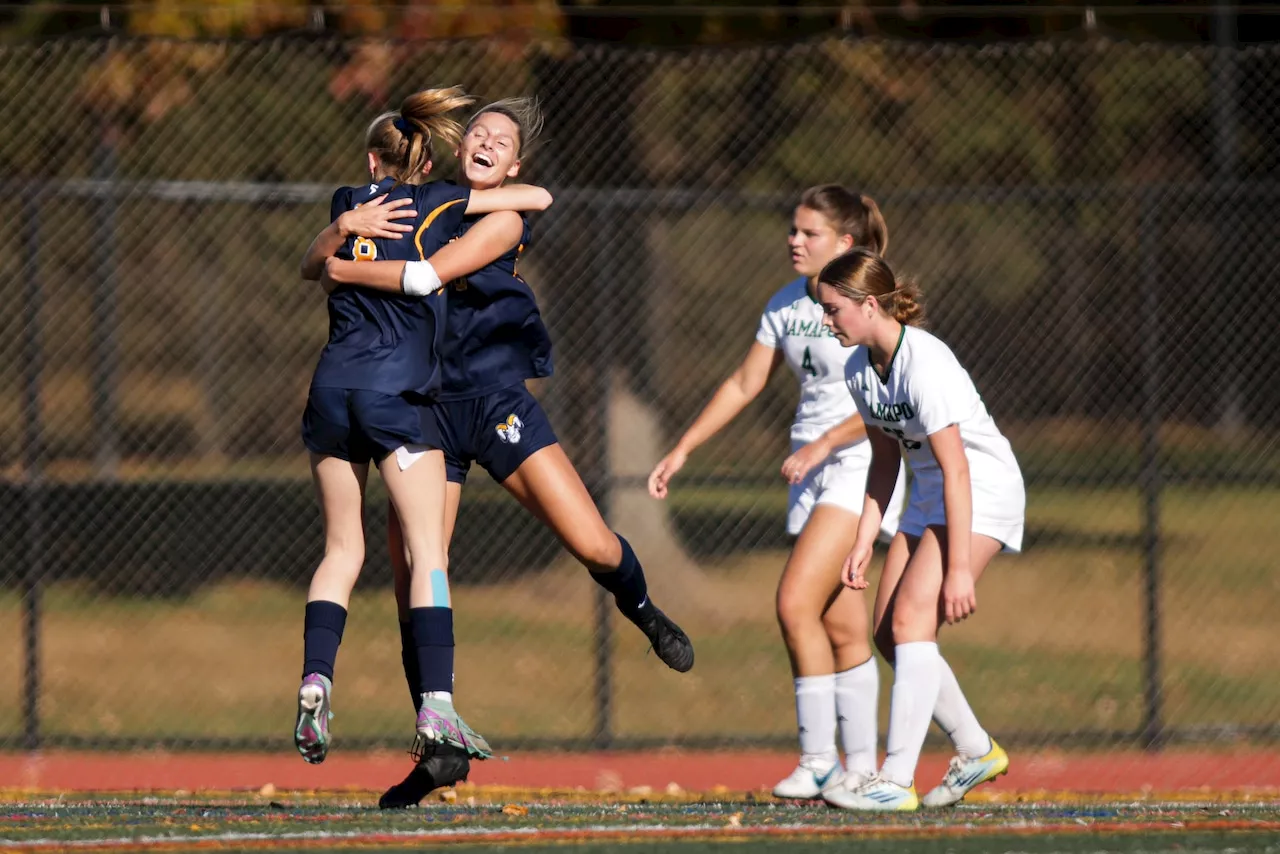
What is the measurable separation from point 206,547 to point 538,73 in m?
5.08

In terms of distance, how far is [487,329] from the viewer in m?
5.36

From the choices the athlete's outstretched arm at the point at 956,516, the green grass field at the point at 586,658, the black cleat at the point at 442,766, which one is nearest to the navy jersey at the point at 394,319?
the black cleat at the point at 442,766

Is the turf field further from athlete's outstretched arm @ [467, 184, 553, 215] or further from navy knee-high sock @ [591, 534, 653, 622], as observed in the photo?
athlete's outstretched arm @ [467, 184, 553, 215]

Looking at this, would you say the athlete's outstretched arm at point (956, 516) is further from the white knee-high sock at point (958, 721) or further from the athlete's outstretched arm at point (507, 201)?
the athlete's outstretched arm at point (507, 201)

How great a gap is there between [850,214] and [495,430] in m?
1.55

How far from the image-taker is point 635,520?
11430 millimetres

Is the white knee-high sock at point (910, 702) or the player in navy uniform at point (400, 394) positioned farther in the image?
the white knee-high sock at point (910, 702)

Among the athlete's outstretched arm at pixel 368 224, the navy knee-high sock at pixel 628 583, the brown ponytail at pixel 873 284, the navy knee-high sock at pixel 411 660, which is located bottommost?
the navy knee-high sock at pixel 411 660

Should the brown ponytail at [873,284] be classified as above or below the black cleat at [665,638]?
above

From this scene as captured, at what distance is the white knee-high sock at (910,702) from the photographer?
531cm

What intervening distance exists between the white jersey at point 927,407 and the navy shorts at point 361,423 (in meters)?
1.42

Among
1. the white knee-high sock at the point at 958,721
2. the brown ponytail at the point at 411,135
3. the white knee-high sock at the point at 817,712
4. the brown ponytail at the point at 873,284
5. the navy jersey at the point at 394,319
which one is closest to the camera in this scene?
the navy jersey at the point at 394,319

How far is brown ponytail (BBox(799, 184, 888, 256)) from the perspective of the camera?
589 cm

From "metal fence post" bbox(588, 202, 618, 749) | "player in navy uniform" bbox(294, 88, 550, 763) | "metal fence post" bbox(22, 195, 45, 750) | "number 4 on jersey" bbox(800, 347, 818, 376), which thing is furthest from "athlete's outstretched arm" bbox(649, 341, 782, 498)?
"metal fence post" bbox(22, 195, 45, 750)
